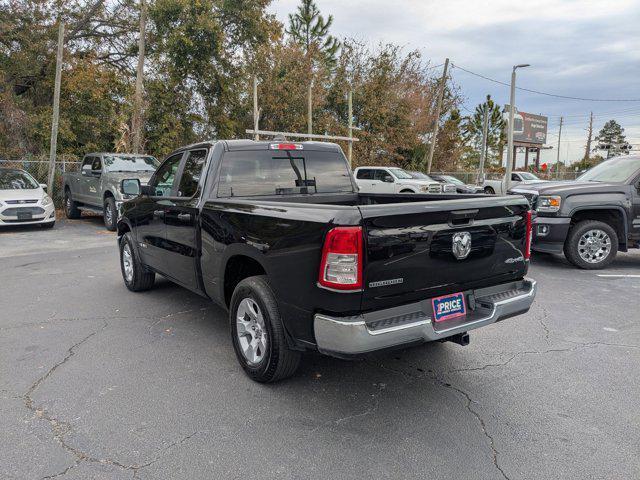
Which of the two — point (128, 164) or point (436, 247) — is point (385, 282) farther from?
point (128, 164)

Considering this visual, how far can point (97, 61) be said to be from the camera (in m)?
21.5

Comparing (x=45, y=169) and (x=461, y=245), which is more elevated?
(x=45, y=169)

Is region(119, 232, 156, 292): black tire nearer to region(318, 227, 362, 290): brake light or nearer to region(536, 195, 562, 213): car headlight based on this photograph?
region(318, 227, 362, 290): brake light

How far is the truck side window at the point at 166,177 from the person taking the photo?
16.8ft

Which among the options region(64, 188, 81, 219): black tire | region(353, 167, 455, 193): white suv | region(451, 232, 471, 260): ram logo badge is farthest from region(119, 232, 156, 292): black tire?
region(353, 167, 455, 193): white suv

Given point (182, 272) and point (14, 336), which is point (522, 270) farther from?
point (14, 336)

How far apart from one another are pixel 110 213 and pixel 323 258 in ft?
36.6

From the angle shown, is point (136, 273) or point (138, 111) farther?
point (138, 111)

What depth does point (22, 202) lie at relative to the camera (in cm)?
1198

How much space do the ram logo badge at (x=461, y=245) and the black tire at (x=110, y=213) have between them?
11007 mm

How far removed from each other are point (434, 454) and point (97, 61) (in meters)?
23.6

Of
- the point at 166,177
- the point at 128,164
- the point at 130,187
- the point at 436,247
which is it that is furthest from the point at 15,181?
the point at 436,247

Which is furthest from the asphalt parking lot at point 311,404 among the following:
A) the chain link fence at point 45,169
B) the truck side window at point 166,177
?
the chain link fence at point 45,169

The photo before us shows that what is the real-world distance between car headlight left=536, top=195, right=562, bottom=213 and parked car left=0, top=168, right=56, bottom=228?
11.7m
